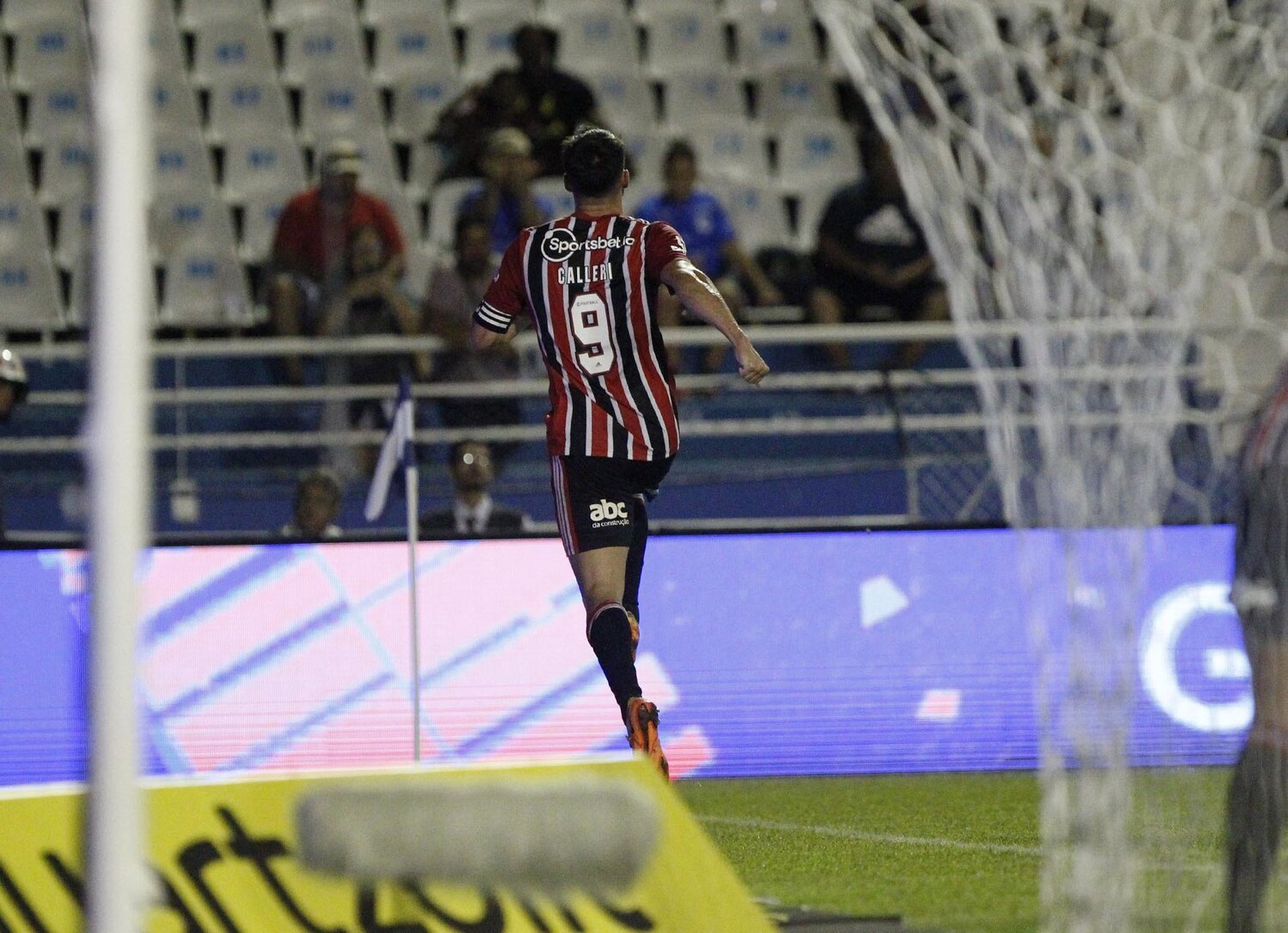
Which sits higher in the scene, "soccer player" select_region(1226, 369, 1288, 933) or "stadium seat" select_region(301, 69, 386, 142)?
"stadium seat" select_region(301, 69, 386, 142)

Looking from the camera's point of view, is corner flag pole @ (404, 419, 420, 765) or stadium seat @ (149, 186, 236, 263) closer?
corner flag pole @ (404, 419, 420, 765)

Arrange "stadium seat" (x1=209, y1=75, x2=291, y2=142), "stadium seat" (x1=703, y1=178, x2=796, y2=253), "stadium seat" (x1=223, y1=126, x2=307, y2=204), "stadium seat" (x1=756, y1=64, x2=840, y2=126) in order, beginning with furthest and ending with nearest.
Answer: "stadium seat" (x1=756, y1=64, x2=840, y2=126)
"stadium seat" (x1=209, y1=75, x2=291, y2=142)
"stadium seat" (x1=223, y1=126, x2=307, y2=204)
"stadium seat" (x1=703, y1=178, x2=796, y2=253)

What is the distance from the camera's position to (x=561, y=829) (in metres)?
2.22

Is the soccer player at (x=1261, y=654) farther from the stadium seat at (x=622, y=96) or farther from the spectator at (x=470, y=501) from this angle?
the stadium seat at (x=622, y=96)

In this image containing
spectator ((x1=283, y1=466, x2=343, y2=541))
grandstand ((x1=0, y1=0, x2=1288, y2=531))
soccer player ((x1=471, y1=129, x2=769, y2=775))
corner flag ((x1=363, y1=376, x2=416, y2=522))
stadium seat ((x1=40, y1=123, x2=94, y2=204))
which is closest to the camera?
soccer player ((x1=471, y1=129, x2=769, y2=775))

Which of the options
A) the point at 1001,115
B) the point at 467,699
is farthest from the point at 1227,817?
the point at 467,699

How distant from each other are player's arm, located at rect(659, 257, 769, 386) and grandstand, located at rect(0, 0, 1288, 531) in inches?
107

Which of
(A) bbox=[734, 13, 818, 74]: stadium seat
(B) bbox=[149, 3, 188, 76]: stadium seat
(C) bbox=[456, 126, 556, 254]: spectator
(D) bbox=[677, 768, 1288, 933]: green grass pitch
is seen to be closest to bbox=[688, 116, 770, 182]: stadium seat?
(A) bbox=[734, 13, 818, 74]: stadium seat

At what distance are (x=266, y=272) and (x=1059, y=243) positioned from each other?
6.62 m

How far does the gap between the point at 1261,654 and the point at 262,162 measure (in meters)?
8.86

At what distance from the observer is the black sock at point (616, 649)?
5516mm

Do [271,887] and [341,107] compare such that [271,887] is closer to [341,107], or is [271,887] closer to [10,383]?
[10,383]

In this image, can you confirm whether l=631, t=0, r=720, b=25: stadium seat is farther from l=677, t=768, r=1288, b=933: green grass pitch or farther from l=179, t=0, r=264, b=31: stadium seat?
l=677, t=768, r=1288, b=933: green grass pitch

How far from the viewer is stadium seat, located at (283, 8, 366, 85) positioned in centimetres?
1217
